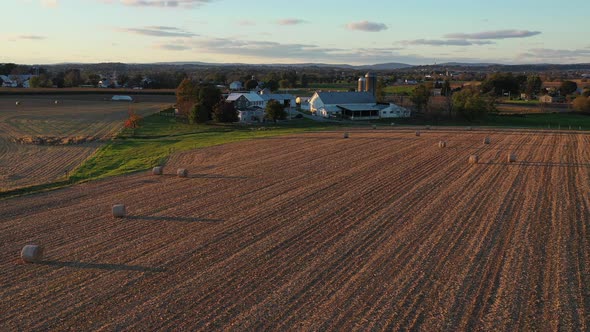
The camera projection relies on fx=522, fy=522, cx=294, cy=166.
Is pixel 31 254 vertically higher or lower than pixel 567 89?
lower

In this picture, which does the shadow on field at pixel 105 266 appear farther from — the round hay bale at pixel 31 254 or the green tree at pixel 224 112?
the green tree at pixel 224 112

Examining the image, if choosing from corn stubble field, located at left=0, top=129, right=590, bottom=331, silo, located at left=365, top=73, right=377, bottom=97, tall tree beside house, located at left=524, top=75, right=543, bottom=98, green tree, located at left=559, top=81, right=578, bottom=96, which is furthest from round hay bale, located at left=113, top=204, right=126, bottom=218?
green tree, located at left=559, top=81, right=578, bottom=96

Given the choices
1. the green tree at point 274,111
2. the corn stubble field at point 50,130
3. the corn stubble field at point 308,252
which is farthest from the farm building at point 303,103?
the corn stubble field at point 308,252

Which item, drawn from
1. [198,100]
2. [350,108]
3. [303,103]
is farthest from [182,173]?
[303,103]

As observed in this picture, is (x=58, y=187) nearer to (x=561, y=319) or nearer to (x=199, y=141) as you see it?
(x=199, y=141)

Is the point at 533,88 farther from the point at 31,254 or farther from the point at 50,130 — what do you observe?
the point at 31,254

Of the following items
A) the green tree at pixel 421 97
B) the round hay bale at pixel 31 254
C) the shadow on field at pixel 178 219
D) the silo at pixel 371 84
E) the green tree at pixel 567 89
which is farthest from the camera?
the green tree at pixel 567 89

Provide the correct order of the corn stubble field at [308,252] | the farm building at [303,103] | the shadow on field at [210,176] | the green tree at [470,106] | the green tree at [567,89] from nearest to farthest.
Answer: the corn stubble field at [308,252] < the shadow on field at [210,176] < the green tree at [470,106] < the farm building at [303,103] < the green tree at [567,89]
